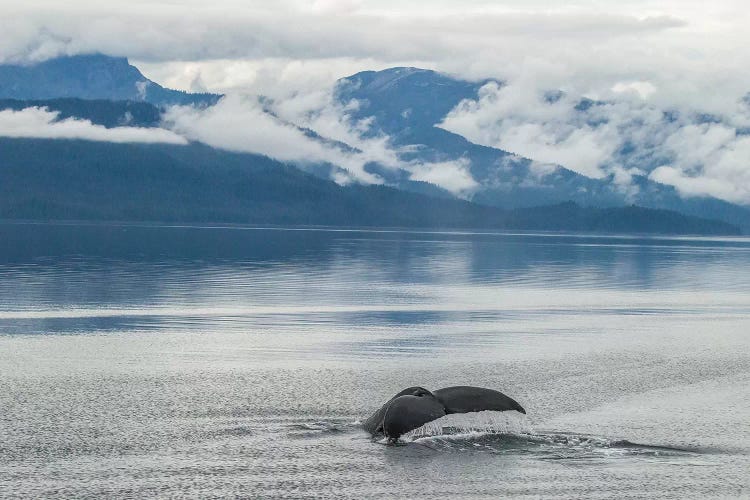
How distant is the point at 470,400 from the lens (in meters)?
39.0

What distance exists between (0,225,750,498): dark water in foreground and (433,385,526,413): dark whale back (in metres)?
0.49

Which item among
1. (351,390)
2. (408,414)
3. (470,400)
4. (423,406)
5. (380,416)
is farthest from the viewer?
(351,390)

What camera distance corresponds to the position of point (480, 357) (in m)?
→ 61.1

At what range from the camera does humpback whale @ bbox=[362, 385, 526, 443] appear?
3803 centimetres

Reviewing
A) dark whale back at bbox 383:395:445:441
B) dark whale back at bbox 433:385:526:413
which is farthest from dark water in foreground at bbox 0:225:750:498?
dark whale back at bbox 383:395:445:441

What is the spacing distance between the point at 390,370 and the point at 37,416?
19027 millimetres

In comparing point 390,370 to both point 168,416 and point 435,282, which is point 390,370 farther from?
point 435,282

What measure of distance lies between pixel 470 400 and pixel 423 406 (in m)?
1.73

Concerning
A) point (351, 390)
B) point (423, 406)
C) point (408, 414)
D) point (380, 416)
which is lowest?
point (351, 390)

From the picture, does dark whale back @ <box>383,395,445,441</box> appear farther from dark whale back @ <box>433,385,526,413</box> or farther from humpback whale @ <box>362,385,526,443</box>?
dark whale back @ <box>433,385,526,413</box>

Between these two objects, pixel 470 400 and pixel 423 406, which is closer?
pixel 423 406

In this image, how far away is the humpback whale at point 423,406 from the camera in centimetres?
3803

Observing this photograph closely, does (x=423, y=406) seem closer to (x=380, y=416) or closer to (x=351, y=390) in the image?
(x=380, y=416)

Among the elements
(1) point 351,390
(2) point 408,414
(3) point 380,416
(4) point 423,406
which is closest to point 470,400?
(4) point 423,406
